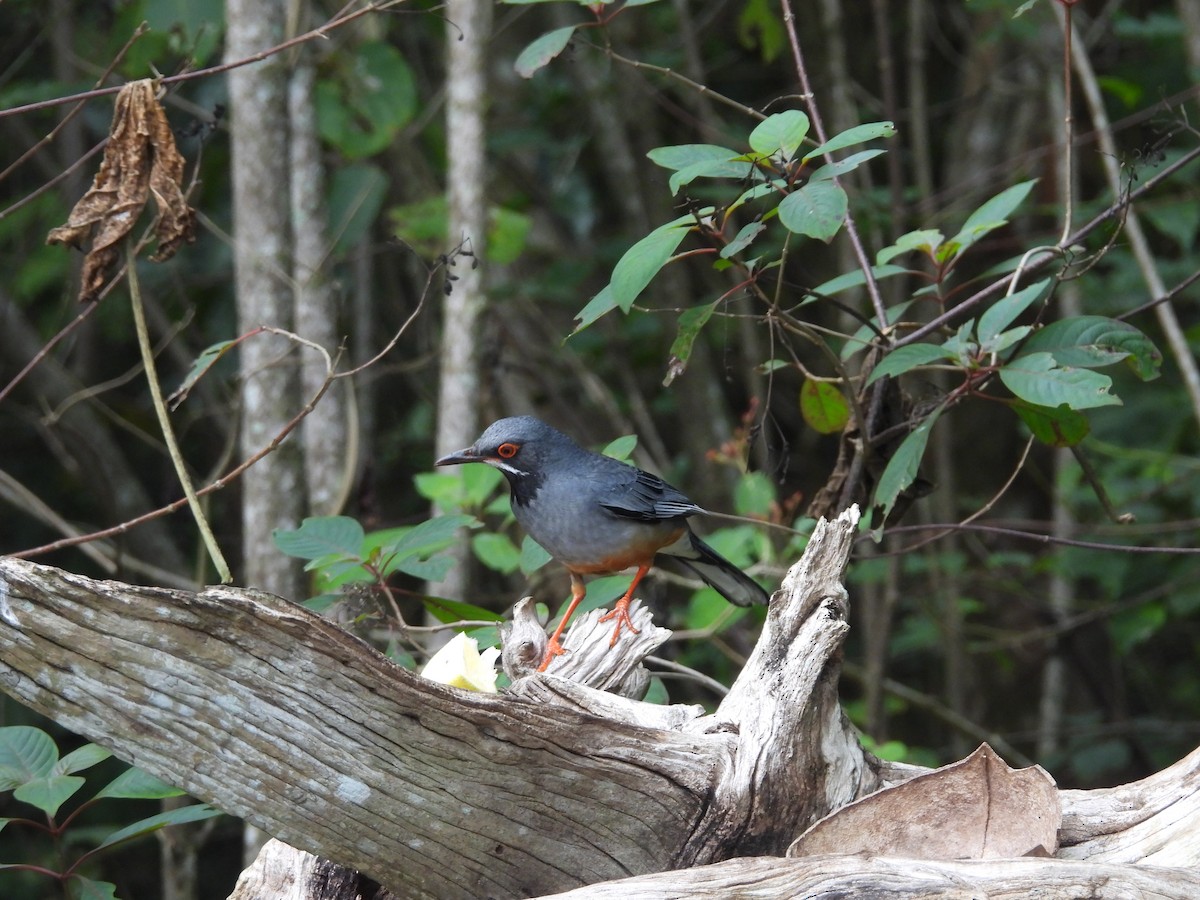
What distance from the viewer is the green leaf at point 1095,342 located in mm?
3463

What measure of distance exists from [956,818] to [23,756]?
7.36ft

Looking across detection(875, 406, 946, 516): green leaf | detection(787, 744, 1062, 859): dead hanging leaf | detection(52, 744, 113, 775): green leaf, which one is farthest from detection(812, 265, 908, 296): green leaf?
detection(52, 744, 113, 775): green leaf

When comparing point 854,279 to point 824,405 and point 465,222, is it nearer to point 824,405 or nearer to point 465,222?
point 824,405

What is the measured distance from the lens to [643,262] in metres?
2.95

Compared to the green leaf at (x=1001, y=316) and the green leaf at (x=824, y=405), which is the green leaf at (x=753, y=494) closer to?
the green leaf at (x=824, y=405)

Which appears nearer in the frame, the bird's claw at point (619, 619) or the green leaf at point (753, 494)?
the bird's claw at point (619, 619)

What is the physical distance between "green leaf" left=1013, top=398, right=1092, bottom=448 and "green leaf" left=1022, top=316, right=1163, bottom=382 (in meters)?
0.17

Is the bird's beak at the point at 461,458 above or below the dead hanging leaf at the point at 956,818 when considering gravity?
above

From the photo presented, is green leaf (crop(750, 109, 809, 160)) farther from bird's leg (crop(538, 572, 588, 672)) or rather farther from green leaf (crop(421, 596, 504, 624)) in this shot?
green leaf (crop(421, 596, 504, 624))

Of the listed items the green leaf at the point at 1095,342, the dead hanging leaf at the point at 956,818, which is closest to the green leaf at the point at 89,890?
the dead hanging leaf at the point at 956,818

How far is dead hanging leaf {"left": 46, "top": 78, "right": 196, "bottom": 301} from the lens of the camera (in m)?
3.37

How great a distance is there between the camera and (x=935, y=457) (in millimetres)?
8969

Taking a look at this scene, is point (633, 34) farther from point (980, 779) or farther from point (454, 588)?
point (980, 779)

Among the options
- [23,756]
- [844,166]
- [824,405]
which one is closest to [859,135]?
[844,166]
